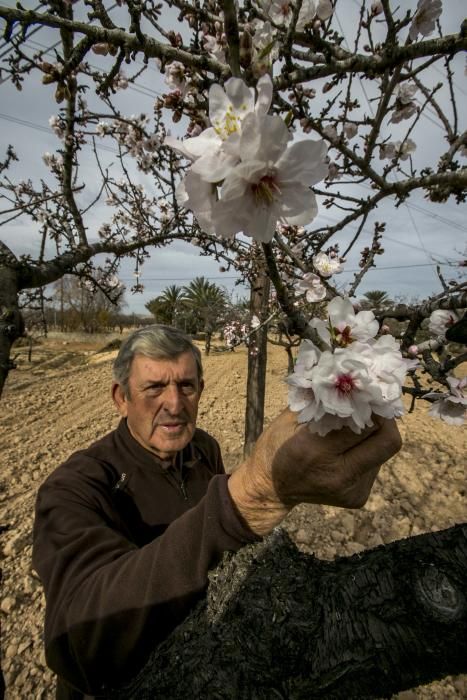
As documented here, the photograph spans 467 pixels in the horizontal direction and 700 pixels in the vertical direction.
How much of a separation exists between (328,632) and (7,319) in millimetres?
1688

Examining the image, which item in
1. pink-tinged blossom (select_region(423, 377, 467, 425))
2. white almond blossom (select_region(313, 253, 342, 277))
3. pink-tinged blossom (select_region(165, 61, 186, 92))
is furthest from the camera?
white almond blossom (select_region(313, 253, 342, 277))

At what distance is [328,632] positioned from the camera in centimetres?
89

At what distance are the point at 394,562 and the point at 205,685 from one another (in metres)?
0.56

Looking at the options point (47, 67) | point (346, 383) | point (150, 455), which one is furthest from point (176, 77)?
point (150, 455)

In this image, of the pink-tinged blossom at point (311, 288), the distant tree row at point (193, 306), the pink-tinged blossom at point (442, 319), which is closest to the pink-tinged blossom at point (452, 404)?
the pink-tinged blossom at point (442, 319)

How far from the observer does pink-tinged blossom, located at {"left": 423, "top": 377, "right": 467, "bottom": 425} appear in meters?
1.80

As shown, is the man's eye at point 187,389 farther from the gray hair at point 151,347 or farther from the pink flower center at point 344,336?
the pink flower center at point 344,336

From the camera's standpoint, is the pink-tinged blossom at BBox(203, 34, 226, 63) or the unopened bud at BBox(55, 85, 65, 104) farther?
the pink-tinged blossom at BBox(203, 34, 226, 63)

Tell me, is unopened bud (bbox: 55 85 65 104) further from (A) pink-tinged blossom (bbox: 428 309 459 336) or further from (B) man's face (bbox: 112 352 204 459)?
(A) pink-tinged blossom (bbox: 428 309 459 336)

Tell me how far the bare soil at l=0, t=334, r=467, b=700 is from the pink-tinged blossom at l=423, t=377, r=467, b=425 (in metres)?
0.85

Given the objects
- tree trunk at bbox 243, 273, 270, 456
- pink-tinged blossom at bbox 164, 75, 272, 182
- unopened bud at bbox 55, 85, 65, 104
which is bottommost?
tree trunk at bbox 243, 273, 270, 456

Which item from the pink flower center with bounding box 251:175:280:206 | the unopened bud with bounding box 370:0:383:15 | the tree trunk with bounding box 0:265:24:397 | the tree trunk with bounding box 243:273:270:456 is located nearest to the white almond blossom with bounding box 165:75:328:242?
the pink flower center with bounding box 251:175:280:206

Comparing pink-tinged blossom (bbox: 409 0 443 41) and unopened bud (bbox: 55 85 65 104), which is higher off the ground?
pink-tinged blossom (bbox: 409 0 443 41)

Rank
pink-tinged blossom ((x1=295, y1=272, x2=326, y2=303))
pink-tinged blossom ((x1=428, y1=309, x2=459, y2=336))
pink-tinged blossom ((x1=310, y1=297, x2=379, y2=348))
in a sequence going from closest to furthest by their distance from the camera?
pink-tinged blossom ((x1=310, y1=297, x2=379, y2=348))
pink-tinged blossom ((x1=428, y1=309, x2=459, y2=336))
pink-tinged blossom ((x1=295, y1=272, x2=326, y2=303))
